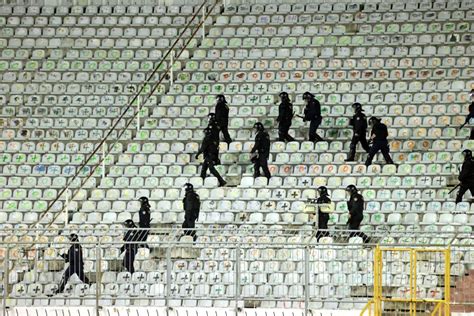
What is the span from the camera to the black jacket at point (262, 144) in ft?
111

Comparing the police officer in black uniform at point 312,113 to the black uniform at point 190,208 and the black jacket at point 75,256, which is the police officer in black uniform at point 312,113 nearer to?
the black uniform at point 190,208

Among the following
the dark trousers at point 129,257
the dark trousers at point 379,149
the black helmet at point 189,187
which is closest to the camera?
the dark trousers at point 129,257

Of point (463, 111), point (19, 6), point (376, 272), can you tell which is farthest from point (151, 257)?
point (19, 6)

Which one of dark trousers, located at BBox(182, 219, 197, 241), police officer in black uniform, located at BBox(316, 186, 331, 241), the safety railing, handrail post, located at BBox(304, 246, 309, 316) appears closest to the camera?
handrail post, located at BBox(304, 246, 309, 316)

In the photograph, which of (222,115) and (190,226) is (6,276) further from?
(222,115)

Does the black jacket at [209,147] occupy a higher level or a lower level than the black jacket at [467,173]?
higher

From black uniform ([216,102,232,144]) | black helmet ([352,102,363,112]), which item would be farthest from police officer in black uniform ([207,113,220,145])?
black helmet ([352,102,363,112])

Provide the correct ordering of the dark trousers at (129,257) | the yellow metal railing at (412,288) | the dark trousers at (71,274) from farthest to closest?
the dark trousers at (71,274), the dark trousers at (129,257), the yellow metal railing at (412,288)

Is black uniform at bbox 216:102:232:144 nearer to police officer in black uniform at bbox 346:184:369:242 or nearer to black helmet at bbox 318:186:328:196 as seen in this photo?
black helmet at bbox 318:186:328:196

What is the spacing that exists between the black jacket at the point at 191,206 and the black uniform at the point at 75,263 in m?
3.71

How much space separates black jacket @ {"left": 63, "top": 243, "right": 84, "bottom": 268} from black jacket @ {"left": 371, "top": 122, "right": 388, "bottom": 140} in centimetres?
756

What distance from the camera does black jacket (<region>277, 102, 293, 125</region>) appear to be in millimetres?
34969

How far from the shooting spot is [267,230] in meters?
30.2

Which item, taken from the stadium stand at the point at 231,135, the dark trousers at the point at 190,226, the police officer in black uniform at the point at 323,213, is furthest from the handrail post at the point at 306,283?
the police officer in black uniform at the point at 323,213
